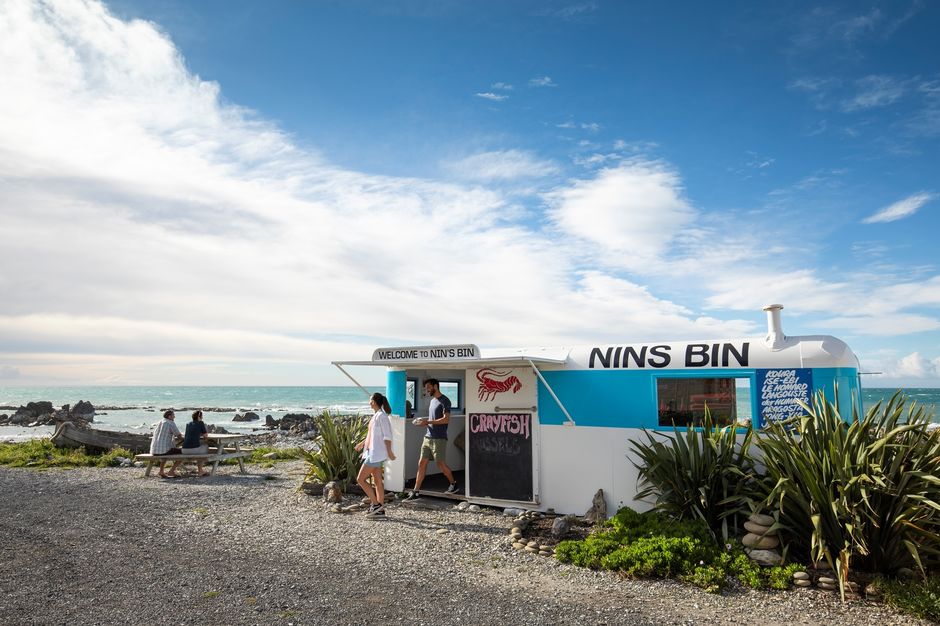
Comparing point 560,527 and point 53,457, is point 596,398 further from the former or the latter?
point 53,457

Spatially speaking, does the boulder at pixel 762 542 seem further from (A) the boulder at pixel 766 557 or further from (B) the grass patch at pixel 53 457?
(B) the grass patch at pixel 53 457

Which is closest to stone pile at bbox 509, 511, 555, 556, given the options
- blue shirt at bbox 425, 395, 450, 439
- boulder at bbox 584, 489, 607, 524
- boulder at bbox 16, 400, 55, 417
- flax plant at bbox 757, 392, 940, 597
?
boulder at bbox 584, 489, 607, 524

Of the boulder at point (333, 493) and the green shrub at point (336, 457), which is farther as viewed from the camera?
the green shrub at point (336, 457)

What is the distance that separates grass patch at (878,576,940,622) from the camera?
17.9 feet

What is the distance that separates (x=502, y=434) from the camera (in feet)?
33.5

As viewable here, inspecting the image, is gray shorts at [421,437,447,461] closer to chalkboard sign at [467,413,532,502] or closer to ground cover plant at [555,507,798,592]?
chalkboard sign at [467,413,532,502]

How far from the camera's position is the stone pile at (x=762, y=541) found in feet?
22.1

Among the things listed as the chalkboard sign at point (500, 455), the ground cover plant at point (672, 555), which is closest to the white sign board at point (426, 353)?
the chalkboard sign at point (500, 455)

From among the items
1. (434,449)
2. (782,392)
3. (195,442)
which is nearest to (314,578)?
(434,449)

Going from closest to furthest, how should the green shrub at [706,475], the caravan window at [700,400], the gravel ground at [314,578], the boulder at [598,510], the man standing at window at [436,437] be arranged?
1. the gravel ground at [314,578]
2. the green shrub at [706,475]
3. the caravan window at [700,400]
4. the boulder at [598,510]
5. the man standing at window at [436,437]

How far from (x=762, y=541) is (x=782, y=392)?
215 centimetres

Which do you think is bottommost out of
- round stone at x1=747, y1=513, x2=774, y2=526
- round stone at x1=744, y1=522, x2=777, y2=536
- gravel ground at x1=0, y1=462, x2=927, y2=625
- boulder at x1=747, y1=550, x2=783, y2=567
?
gravel ground at x1=0, y1=462, x2=927, y2=625

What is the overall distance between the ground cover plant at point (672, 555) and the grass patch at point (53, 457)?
1357 centimetres

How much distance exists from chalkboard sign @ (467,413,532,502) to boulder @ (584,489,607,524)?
112 cm
